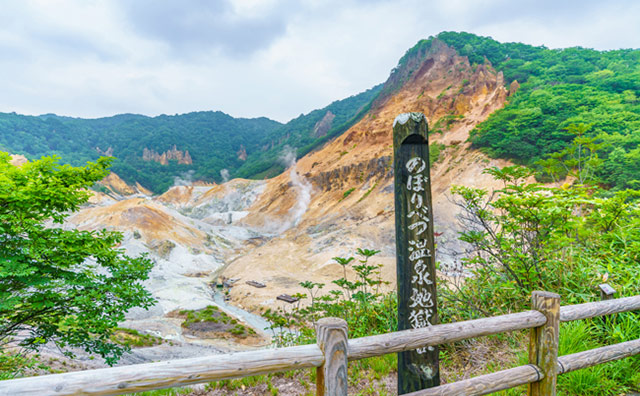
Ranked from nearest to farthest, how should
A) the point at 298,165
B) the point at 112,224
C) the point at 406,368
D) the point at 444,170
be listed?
the point at 406,368 < the point at 444,170 < the point at 112,224 < the point at 298,165

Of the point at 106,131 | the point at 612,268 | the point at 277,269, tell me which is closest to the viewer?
the point at 612,268

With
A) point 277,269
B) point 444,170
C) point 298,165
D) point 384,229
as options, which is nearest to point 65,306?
point 277,269

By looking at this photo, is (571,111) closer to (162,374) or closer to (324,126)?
(162,374)

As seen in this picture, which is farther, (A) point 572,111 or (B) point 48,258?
(A) point 572,111

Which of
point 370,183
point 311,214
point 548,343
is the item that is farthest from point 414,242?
Result: point 311,214

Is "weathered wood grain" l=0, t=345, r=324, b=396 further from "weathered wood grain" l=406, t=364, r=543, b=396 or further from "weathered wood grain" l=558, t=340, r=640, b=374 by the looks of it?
"weathered wood grain" l=558, t=340, r=640, b=374

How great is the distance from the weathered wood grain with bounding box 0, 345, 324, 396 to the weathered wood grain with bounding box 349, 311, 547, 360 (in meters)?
0.26

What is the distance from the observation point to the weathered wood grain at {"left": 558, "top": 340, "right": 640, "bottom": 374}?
7.51ft

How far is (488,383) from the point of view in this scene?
6.77ft

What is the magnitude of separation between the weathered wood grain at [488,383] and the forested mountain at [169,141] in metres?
59.9

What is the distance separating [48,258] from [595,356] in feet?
18.9

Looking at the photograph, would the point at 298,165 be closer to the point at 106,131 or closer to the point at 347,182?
the point at 347,182

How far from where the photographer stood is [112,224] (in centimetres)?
2961

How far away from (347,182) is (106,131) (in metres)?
107
